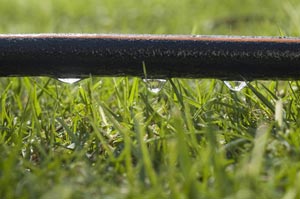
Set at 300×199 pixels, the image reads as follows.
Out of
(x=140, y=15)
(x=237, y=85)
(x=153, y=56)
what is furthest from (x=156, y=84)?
(x=140, y=15)

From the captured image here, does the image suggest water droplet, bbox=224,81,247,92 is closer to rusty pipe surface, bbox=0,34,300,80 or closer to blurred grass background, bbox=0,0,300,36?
rusty pipe surface, bbox=0,34,300,80

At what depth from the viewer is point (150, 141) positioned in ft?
6.03

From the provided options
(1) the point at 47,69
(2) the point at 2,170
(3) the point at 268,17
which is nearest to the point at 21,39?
(1) the point at 47,69

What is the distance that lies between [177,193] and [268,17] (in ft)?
12.1

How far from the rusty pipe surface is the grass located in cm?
9

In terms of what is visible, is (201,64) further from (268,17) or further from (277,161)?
(268,17)

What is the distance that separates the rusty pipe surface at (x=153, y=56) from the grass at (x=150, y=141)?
0.09 meters

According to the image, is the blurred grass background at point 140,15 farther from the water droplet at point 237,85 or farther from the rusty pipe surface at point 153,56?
the rusty pipe surface at point 153,56

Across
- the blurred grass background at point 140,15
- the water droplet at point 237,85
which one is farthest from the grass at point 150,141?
the blurred grass background at point 140,15

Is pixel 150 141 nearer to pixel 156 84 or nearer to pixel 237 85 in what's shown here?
pixel 156 84

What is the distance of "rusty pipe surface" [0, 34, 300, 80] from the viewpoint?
78.8 inches

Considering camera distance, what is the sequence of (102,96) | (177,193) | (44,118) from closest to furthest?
(177,193) → (44,118) → (102,96)

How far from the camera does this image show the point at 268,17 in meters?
4.91

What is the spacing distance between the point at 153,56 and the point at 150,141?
0.30m
